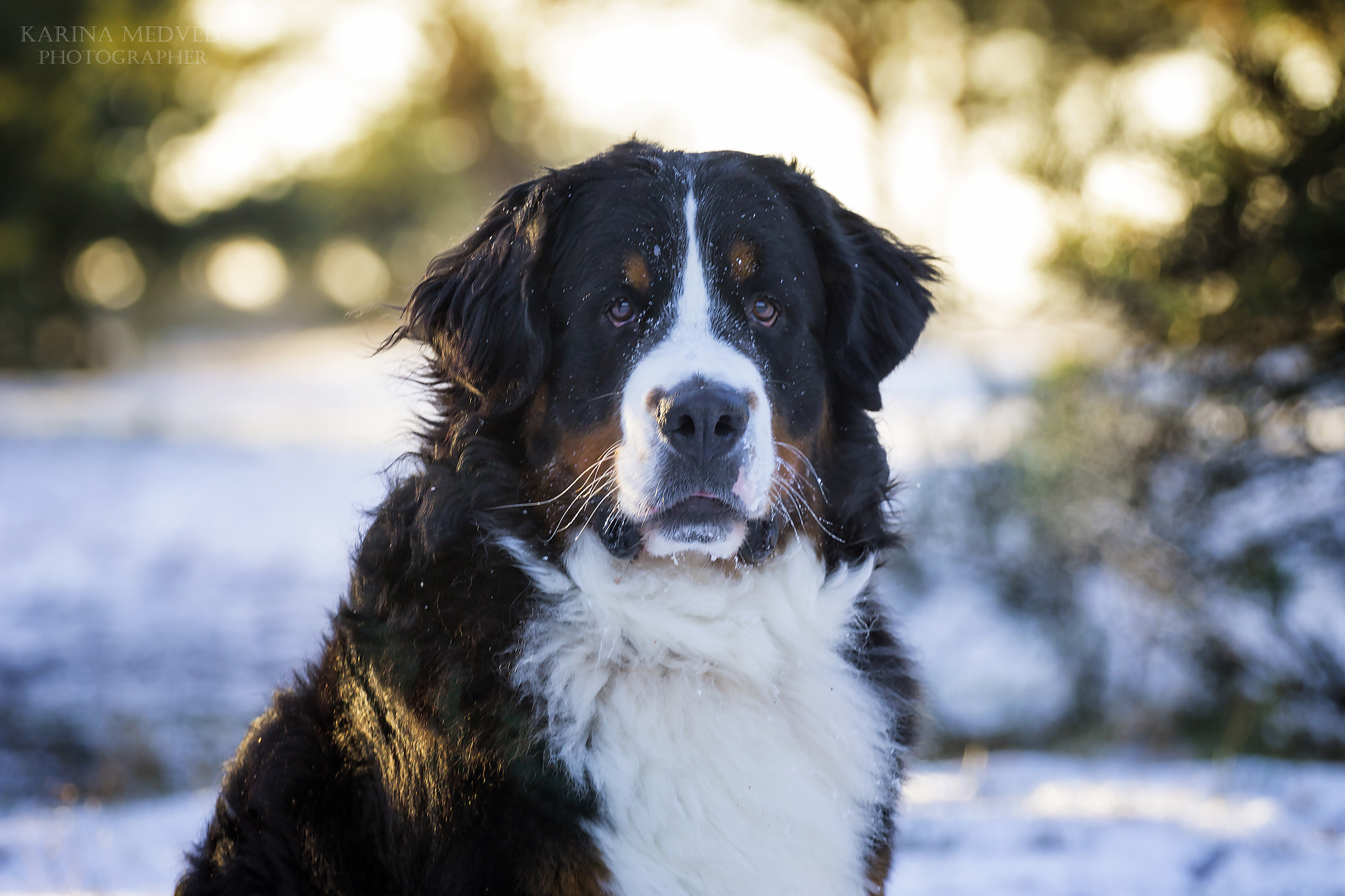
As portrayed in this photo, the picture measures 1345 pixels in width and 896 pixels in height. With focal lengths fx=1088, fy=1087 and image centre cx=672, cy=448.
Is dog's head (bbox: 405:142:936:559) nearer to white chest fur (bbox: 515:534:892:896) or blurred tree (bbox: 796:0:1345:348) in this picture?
white chest fur (bbox: 515:534:892:896)

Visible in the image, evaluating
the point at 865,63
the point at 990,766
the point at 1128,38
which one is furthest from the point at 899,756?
the point at 865,63

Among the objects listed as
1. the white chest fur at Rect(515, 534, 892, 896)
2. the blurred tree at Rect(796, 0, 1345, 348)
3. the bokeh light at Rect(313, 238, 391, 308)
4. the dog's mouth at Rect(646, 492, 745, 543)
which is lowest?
the white chest fur at Rect(515, 534, 892, 896)

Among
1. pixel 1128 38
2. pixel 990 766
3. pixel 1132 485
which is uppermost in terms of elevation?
pixel 1128 38

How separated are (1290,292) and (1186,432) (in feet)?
3.25

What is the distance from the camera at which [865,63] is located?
1398cm

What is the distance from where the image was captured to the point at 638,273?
3.06 metres

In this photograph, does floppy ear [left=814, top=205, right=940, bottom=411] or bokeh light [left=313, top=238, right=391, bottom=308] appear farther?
bokeh light [left=313, top=238, right=391, bottom=308]

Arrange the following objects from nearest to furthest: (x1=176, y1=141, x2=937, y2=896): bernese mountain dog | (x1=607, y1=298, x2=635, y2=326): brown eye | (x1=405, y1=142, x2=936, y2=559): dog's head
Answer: (x1=176, y1=141, x2=937, y2=896): bernese mountain dog < (x1=405, y1=142, x2=936, y2=559): dog's head < (x1=607, y1=298, x2=635, y2=326): brown eye

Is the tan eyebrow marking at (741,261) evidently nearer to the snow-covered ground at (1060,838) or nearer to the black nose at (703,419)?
the black nose at (703,419)

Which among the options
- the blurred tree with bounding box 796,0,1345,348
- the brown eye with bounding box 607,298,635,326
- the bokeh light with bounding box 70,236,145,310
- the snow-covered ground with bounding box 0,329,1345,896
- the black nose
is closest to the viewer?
the black nose

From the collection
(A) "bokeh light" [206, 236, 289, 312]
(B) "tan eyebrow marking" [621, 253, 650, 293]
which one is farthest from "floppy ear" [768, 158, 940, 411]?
(A) "bokeh light" [206, 236, 289, 312]

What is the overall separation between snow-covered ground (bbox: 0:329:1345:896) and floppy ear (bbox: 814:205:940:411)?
39 cm

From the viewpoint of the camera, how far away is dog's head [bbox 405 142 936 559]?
280 centimetres

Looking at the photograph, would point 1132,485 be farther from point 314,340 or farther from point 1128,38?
point 314,340
